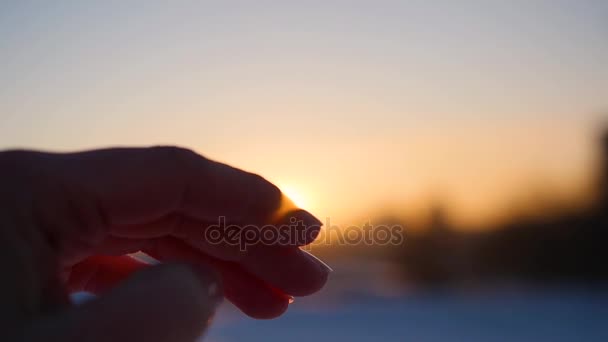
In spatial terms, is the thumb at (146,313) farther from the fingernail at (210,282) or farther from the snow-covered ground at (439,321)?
the snow-covered ground at (439,321)

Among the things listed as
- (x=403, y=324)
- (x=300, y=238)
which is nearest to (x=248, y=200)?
(x=300, y=238)

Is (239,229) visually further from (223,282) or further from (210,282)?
(210,282)

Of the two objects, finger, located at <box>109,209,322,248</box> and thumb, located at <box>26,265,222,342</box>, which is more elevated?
finger, located at <box>109,209,322,248</box>

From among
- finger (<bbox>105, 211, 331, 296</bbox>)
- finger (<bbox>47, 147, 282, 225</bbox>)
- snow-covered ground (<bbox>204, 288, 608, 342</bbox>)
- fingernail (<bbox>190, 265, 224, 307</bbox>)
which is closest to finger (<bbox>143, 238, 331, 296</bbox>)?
finger (<bbox>105, 211, 331, 296</bbox>)

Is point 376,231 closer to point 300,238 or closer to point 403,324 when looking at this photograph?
point 403,324

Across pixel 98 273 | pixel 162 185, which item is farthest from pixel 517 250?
pixel 162 185

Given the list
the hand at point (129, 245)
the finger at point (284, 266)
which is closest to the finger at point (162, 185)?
the hand at point (129, 245)

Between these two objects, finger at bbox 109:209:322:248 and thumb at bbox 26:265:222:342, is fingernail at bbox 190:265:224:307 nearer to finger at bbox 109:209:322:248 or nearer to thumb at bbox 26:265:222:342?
thumb at bbox 26:265:222:342
